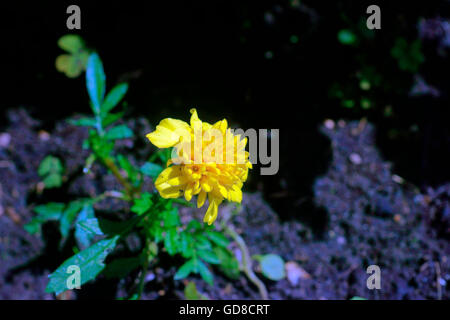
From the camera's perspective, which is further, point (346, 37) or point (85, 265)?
point (346, 37)

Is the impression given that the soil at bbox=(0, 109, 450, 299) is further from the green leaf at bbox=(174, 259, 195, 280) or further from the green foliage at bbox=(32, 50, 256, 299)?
the green leaf at bbox=(174, 259, 195, 280)

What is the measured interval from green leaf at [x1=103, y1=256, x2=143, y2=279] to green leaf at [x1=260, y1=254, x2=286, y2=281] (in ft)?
2.41

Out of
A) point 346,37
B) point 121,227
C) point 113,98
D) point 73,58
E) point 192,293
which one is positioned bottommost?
point 192,293

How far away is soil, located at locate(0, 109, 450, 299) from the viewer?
77.0 inches

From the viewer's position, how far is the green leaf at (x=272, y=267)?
1981 mm

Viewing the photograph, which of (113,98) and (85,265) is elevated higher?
(113,98)

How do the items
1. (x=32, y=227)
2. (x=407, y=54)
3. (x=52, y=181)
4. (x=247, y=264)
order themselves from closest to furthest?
(x=32, y=227), (x=247, y=264), (x=52, y=181), (x=407, y=54)

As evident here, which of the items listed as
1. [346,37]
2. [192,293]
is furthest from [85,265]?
[346,37]

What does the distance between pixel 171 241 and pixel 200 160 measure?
50 centimetres

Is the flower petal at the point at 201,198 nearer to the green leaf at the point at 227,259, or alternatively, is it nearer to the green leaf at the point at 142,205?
the green leaf at the point at 142,205

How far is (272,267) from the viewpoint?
78.6 inches

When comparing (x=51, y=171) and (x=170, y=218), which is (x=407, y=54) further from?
(x=51, y=171)

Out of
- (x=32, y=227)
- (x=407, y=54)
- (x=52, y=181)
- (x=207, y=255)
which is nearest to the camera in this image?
(x=207, y=255)
